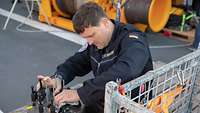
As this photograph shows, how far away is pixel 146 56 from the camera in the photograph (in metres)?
1.62

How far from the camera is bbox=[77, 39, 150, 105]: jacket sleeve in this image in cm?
152

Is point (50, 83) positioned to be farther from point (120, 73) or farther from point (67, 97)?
point (120, 73)

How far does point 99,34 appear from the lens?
1662 millimetres

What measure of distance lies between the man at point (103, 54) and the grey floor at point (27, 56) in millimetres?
1300

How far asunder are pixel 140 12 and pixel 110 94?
3438 millimetres

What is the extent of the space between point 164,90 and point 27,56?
287 cm

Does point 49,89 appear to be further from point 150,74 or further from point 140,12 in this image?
point 140,12

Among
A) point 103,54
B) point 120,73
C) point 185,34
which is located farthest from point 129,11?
point 120,73

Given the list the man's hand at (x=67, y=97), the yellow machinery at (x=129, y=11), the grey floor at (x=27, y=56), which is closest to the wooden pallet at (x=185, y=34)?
the grey floor at (x=27, y=56)

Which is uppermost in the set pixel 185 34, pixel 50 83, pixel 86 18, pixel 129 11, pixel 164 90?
pixel 86 18

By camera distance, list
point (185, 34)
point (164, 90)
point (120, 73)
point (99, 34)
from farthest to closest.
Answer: point (185, 34) → point (99, 34) → point (120, 73) → point (164, 90)

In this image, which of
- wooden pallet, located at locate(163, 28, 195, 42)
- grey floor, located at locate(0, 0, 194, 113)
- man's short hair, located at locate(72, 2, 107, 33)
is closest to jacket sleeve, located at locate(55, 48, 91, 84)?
man's short hair, located at locate(72, 2, 107, 33)

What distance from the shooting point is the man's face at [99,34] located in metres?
1.63

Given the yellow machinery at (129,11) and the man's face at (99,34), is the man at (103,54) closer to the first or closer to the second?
the man's face at (99,34)
